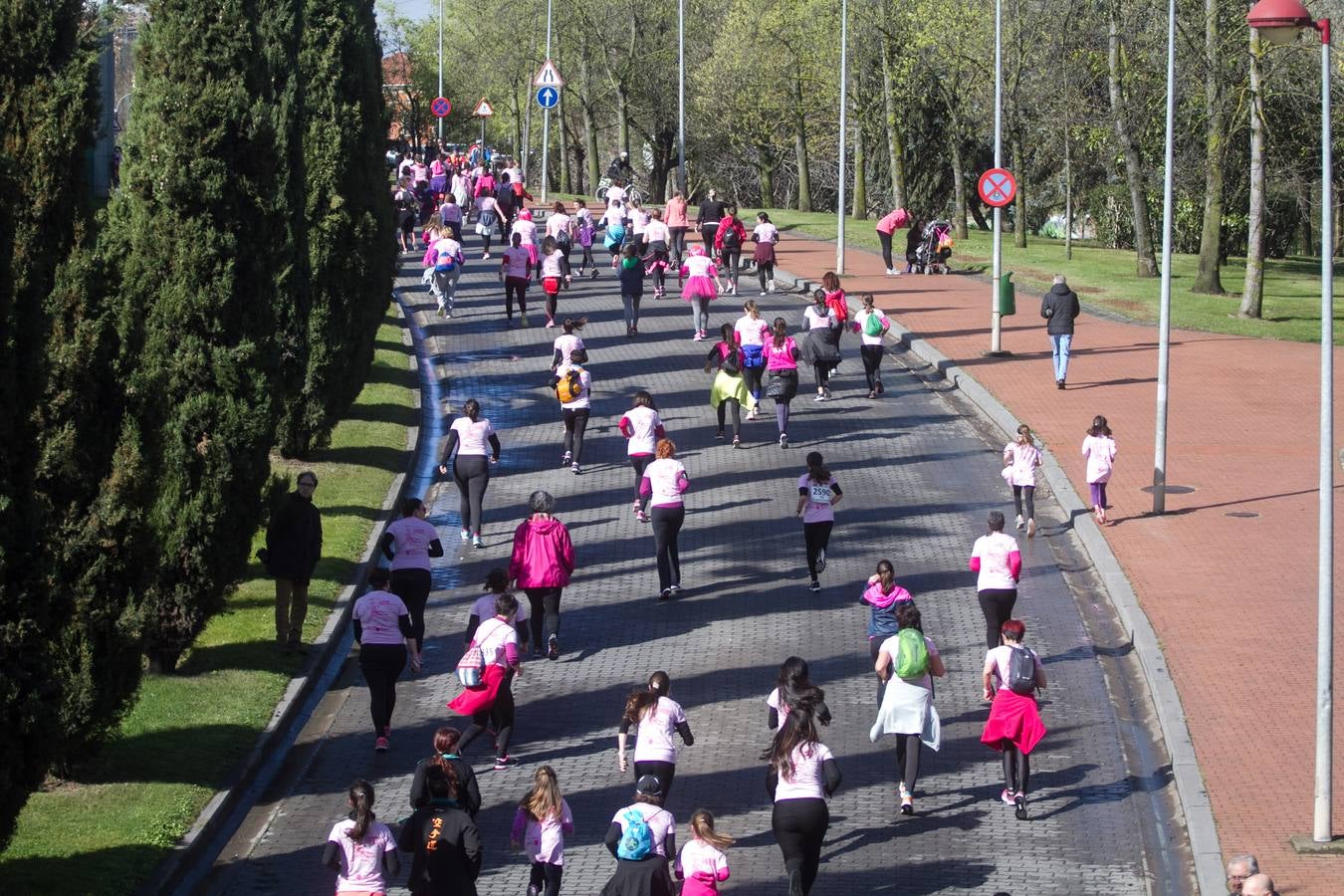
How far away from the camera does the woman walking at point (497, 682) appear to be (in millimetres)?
13320

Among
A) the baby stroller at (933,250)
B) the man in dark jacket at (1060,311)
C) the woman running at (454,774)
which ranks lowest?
the woman running at (454,774)

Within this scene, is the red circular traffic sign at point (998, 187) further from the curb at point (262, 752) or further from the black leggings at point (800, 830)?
the black leggings at point (800, 830)

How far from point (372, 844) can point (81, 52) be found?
20.0 ft

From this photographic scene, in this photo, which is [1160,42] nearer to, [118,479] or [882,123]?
[882,123]

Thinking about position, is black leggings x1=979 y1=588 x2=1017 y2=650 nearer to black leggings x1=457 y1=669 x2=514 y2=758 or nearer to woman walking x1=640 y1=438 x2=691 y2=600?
woman walking x1=640 y1=438 x2=691 y2=600

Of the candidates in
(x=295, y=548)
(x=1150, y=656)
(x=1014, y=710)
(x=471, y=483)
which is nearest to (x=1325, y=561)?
(x=1014, y=710)

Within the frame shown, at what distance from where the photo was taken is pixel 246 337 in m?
17.0

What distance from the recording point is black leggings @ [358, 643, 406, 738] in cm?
1372

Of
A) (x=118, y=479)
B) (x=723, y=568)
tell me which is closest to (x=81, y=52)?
(x=118, y=479)

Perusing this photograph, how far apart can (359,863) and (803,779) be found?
9.09 feet

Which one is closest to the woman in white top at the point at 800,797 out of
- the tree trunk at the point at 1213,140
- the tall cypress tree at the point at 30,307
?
the tall cypress tree at the point at 30,307

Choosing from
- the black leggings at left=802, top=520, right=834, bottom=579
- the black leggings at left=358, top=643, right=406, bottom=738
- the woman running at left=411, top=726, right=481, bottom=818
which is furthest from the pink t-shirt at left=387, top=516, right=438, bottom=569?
the woman running at left=411, top=726, right=481, bottom=818

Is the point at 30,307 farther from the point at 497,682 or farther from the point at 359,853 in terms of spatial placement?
the point at 497,682

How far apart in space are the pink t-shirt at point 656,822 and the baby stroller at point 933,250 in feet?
104
